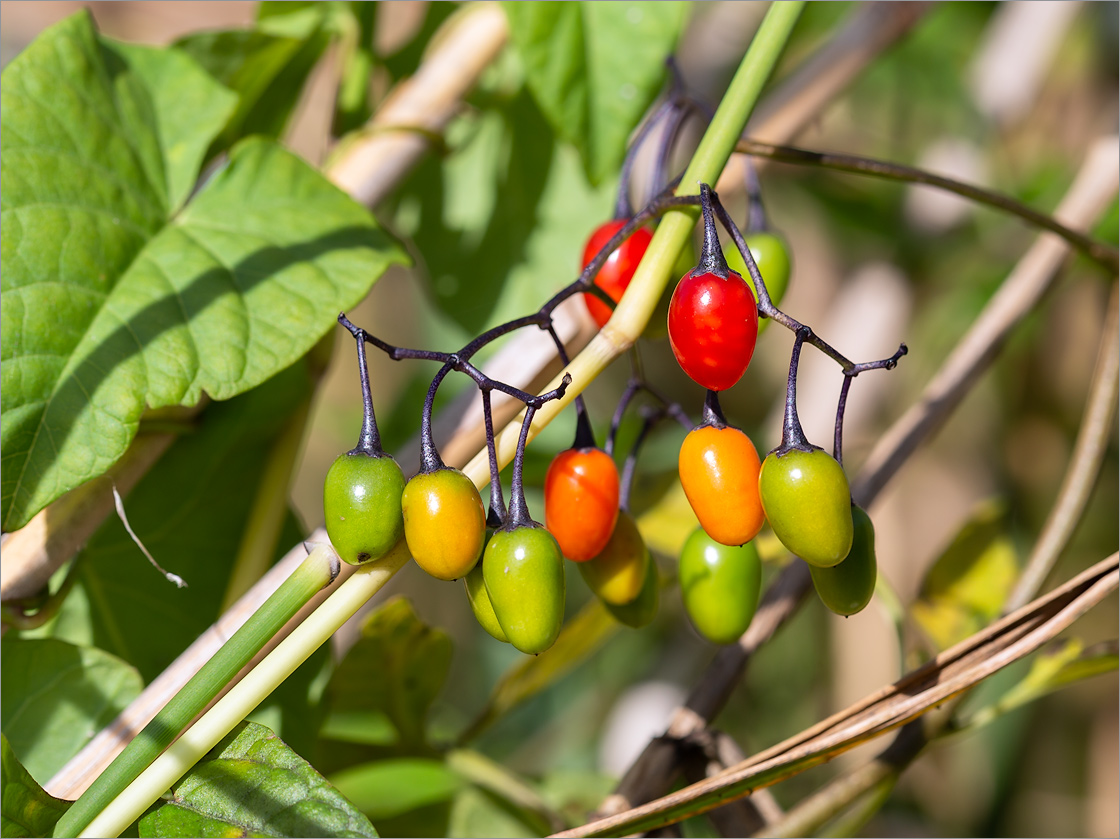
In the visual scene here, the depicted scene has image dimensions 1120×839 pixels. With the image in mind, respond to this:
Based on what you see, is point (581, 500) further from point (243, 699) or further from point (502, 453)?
point (243, 699)

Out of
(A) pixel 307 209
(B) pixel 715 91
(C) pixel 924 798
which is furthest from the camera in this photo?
(C) pixel 924 798

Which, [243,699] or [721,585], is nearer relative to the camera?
[243,699]

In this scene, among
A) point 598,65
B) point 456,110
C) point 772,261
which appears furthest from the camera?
point 456,110

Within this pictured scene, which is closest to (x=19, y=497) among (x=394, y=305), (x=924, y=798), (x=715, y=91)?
(x=715, y=91)

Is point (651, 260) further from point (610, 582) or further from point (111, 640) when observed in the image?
point (111, 640)

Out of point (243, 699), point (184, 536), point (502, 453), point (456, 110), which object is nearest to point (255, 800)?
point (243, 699)

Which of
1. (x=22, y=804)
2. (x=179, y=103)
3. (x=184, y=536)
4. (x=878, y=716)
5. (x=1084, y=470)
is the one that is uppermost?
(x=1084, y=470)

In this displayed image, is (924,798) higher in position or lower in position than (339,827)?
higher
